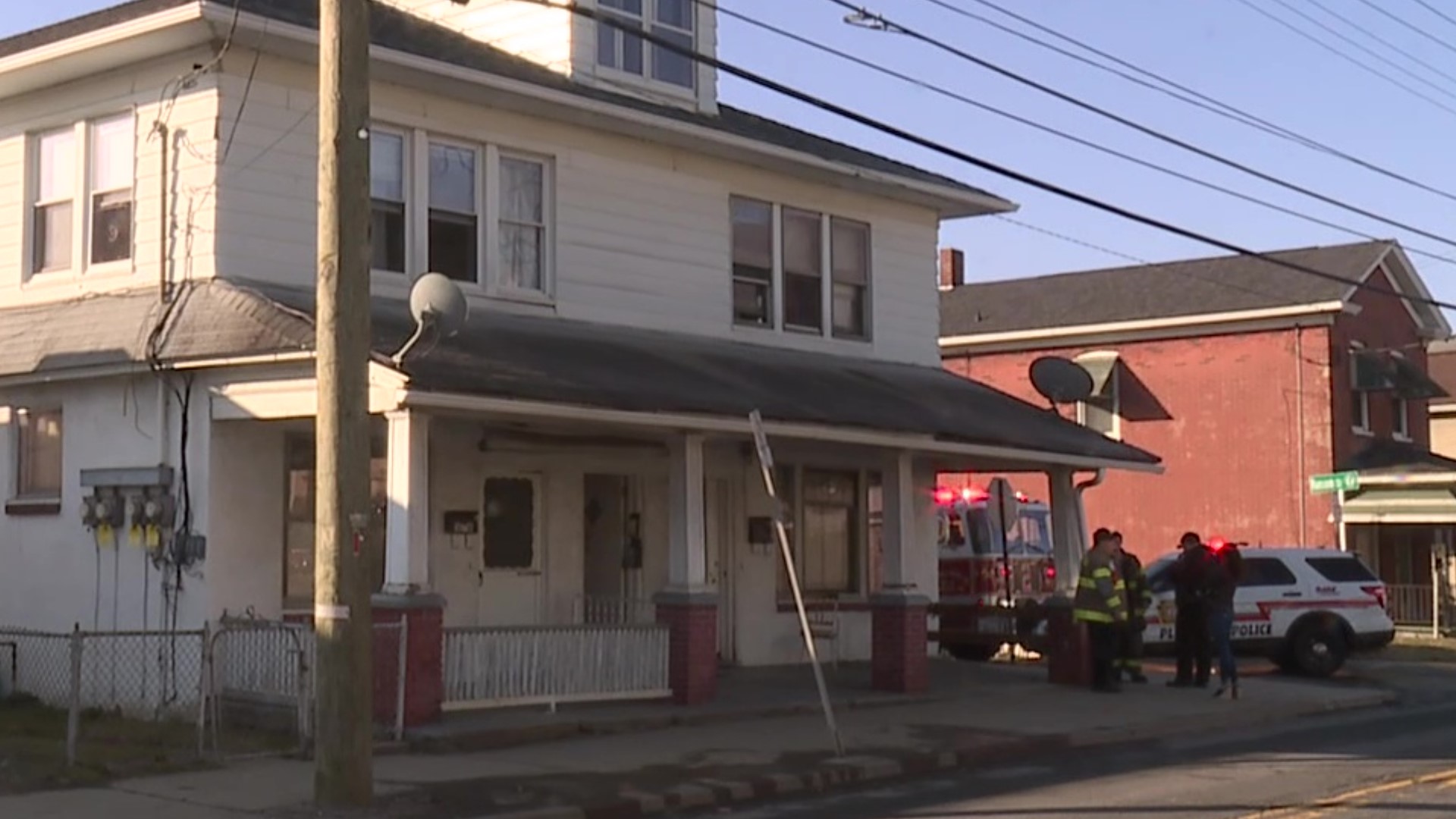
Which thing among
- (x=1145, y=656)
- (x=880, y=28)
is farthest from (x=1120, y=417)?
(x=880, y=28)

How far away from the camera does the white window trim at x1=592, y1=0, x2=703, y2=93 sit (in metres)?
22.0

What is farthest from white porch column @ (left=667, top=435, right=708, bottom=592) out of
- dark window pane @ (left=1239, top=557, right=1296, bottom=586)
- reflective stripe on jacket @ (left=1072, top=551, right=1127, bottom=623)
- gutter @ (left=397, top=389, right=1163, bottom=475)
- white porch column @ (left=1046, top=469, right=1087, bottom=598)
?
dark window pane @ (left=1239, top=557, right=1296, bottom=586)

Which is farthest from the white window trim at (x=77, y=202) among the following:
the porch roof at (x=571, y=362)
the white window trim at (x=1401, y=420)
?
the white window trim at (x=1401, y=420)

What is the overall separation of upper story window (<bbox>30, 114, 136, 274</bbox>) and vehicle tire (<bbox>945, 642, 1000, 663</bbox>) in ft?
45.1

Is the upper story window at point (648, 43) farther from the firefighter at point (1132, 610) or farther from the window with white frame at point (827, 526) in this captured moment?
the firefighter at point (1132, 610)

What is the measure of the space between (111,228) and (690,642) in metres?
7.00

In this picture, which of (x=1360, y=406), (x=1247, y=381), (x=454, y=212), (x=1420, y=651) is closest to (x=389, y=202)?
(x=454, y=212)

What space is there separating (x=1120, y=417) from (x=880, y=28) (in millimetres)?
24590

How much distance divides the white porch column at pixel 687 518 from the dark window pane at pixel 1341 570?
37.5 feet

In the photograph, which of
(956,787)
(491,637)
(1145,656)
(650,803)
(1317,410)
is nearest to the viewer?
(650,803)

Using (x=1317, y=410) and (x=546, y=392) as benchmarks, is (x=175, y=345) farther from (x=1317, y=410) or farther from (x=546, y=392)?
(x=1317, y=410)

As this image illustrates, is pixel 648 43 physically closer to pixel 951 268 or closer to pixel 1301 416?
pixel 1301 416

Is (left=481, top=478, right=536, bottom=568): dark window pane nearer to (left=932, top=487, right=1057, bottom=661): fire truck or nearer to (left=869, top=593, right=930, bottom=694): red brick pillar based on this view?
(left=869, top=593, right=930, bottom=694): red brick pillar

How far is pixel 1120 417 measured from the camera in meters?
40.6
